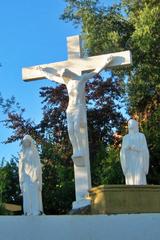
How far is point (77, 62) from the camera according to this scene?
12750 mm

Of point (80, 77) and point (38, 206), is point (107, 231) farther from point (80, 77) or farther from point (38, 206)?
point (80, 77)

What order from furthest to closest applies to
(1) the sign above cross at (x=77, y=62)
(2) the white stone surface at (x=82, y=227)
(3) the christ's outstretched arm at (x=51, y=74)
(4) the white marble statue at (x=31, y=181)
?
(3) the christ's outstretched arm at (x=51, y=74), (1) the sign above cross at (x=77, y=62), (4) the white marble statue at (x=31, y=181), (2) the white stone surface at (x=82, y=227)

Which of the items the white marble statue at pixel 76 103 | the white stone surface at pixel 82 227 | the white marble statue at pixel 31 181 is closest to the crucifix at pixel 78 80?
the white marble statue at pixel 76 103

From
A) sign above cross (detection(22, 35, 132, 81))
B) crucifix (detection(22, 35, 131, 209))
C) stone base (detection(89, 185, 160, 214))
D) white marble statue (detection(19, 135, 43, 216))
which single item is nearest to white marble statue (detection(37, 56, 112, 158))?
crucifix (detection(22, 35, 131, 209))

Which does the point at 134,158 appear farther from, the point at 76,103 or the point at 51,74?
the point at 51,74

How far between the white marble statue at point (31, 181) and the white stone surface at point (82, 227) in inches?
41.7

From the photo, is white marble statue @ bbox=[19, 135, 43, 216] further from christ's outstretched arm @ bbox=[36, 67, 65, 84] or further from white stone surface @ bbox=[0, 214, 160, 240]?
christ's outstretched arm @ bbox=[36, 67, 65, 84]

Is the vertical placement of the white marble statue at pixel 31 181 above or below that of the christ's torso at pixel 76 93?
below

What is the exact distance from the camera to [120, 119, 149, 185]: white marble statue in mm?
10938

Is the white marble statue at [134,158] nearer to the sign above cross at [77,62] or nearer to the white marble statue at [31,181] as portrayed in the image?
the white marble statue at [31,181]

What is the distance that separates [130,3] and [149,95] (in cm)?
291

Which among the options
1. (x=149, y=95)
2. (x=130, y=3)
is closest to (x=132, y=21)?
(x=130, y=3)

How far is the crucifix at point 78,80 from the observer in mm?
12008

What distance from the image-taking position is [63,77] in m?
12.5
